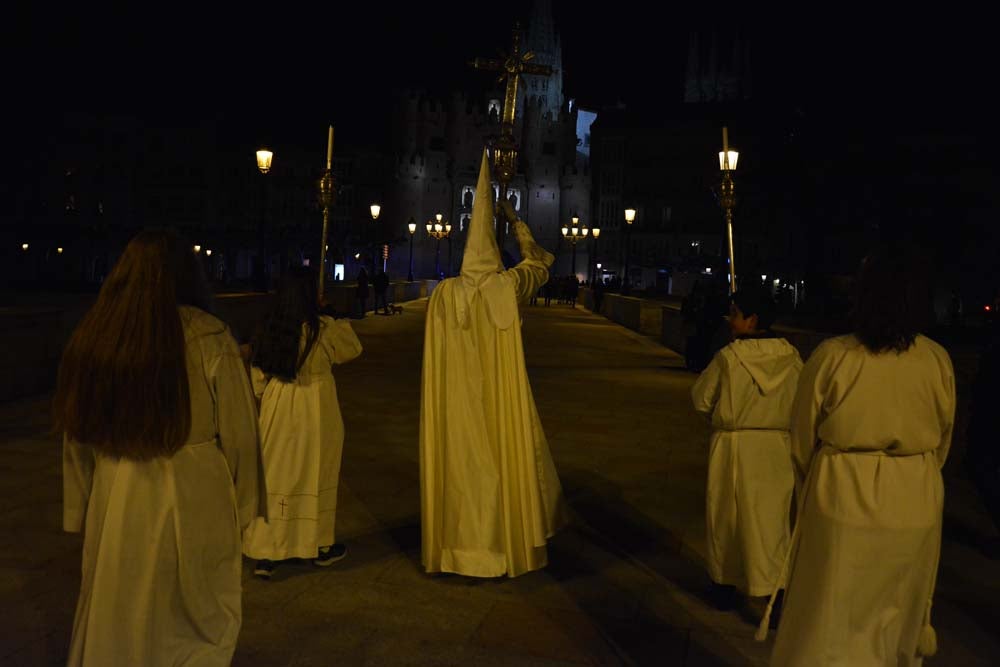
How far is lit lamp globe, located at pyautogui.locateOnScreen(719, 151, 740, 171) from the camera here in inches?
422

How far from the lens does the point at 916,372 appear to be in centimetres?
314

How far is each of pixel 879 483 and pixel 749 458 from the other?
4.90 feet

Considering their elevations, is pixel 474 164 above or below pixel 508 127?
above

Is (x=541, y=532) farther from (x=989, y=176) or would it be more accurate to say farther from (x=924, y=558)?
(x=989, y=176)

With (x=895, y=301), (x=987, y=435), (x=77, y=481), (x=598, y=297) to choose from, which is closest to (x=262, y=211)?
(x=598, y=297)

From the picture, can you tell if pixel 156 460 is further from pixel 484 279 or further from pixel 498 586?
pixel 498 586

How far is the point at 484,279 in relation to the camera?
197 inches

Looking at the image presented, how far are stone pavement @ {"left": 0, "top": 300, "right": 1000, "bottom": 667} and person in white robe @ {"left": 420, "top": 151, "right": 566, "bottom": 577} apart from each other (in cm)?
23

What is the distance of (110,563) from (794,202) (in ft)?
107

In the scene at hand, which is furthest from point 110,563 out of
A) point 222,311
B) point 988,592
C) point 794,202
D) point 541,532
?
point 794,202

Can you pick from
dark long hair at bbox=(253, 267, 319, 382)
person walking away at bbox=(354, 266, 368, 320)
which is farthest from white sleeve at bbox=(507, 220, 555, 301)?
person walking away at bbox=(354, 266, 368, 320)

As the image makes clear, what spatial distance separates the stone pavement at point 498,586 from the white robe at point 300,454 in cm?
20

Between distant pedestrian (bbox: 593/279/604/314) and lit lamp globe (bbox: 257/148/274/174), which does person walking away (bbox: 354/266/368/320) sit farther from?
distant pedestrian (bbox: 593/279/604/314)

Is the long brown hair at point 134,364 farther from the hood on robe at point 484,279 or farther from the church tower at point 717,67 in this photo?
the church tower at point 717,67
